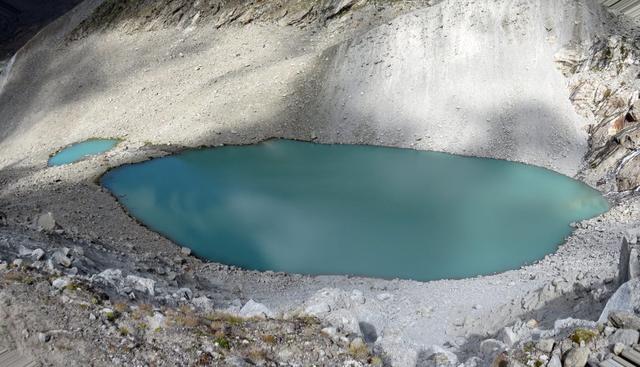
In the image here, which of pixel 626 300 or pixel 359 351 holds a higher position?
pixel 359 351

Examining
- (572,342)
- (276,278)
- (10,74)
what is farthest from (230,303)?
(10,74)

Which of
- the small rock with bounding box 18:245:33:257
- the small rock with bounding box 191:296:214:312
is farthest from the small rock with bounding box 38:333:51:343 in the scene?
the small rock with bounding box 191:296:214:312

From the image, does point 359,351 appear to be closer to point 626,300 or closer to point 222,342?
point 222,342

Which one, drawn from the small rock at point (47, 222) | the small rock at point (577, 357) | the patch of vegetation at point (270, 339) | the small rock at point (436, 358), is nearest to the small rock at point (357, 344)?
the small rock at point (436, 358)

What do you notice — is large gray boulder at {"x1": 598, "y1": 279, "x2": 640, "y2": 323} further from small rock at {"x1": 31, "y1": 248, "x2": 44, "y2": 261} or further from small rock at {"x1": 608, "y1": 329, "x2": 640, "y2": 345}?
small rock at {"x1": 31, "y1": 248, "x2": 44, "y2": 261}

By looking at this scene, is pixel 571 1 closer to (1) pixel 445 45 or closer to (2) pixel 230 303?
(1) pixel 445 45

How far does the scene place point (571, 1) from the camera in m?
32.5

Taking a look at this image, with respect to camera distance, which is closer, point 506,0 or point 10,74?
point 506,0

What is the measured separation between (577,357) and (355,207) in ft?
55.6

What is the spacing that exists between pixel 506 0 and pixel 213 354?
3060cm

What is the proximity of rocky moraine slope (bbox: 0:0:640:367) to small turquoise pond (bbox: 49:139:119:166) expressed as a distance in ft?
3.14

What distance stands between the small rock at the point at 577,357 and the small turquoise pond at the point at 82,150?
105 ft

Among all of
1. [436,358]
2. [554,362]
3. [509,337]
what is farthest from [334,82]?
[554,362]

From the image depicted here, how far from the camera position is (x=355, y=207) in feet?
81.1
